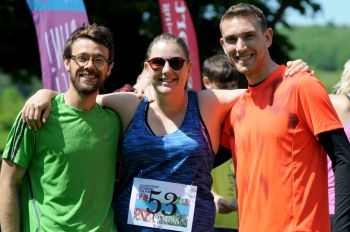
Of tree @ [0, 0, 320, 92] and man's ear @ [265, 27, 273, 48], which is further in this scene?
tree @ [0, 0, 320, 92]

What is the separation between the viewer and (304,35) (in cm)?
8894

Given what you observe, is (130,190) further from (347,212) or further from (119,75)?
(119,75)

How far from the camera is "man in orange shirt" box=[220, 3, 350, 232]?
3027 mm

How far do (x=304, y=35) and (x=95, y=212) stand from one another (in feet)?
289

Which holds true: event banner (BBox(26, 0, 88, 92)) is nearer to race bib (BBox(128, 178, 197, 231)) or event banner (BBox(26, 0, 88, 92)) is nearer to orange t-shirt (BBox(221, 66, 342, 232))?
race bib (BBox(128, 178, 197, 231))

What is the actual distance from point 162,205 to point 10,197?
0.83m

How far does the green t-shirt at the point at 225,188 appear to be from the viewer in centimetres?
491

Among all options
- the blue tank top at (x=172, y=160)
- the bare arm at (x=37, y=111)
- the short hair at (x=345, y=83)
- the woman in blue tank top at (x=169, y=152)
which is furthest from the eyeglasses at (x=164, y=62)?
the short hair at (x=345, y=83)

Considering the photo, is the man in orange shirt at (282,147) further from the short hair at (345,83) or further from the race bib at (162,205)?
the short hair at (345,83)

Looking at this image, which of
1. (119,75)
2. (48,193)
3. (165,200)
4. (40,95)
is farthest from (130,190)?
(119,75)

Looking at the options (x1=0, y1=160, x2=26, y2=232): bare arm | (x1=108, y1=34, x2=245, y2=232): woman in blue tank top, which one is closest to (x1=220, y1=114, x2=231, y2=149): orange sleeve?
(x1=108, y1=34, x2=245, y2=232): woman in blue tank top

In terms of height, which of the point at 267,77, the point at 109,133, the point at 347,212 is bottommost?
the point at 347,212

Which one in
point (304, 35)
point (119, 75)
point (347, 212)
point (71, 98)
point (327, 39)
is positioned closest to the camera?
point (347, 212)

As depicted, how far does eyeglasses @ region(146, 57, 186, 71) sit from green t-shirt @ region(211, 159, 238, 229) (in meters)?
1.48
